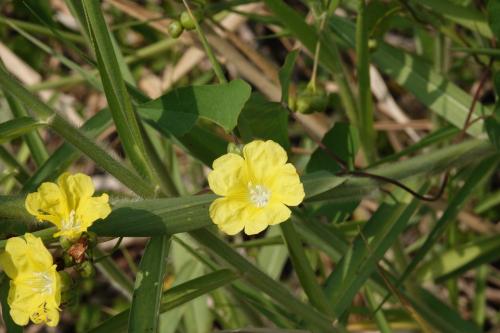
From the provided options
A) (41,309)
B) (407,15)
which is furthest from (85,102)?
(41,309)

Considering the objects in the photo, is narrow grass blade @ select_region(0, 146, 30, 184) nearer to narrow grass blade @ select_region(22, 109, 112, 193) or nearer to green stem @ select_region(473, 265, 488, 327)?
narrow grass blade @ select_region(22, 109, 112, 193)

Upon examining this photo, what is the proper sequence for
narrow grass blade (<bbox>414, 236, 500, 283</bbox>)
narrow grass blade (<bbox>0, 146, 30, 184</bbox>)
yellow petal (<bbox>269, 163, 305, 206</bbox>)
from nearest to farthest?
yellow petal (<bbox>269, 163, 305, 206</bbox>) → narrow grass blade (<bbox>0, 146, 30, 184</bbox>) → narrow grass blade (<bbox>414, 236, 500, 283</bbox>)

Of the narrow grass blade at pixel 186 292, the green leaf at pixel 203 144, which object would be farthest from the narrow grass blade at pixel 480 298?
the narrow grass blade at pixel 186 292

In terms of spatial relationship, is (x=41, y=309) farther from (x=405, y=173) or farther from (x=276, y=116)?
(x=405, y=173)

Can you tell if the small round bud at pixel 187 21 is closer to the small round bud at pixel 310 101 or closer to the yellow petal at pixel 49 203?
the small round bud at pixel 310 101

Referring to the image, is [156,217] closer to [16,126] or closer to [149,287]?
[149,287]

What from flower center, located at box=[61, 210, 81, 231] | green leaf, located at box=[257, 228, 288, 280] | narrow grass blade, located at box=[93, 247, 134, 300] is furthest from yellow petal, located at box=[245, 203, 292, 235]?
green leaf, located at box=[257, 228, 288, 280]
